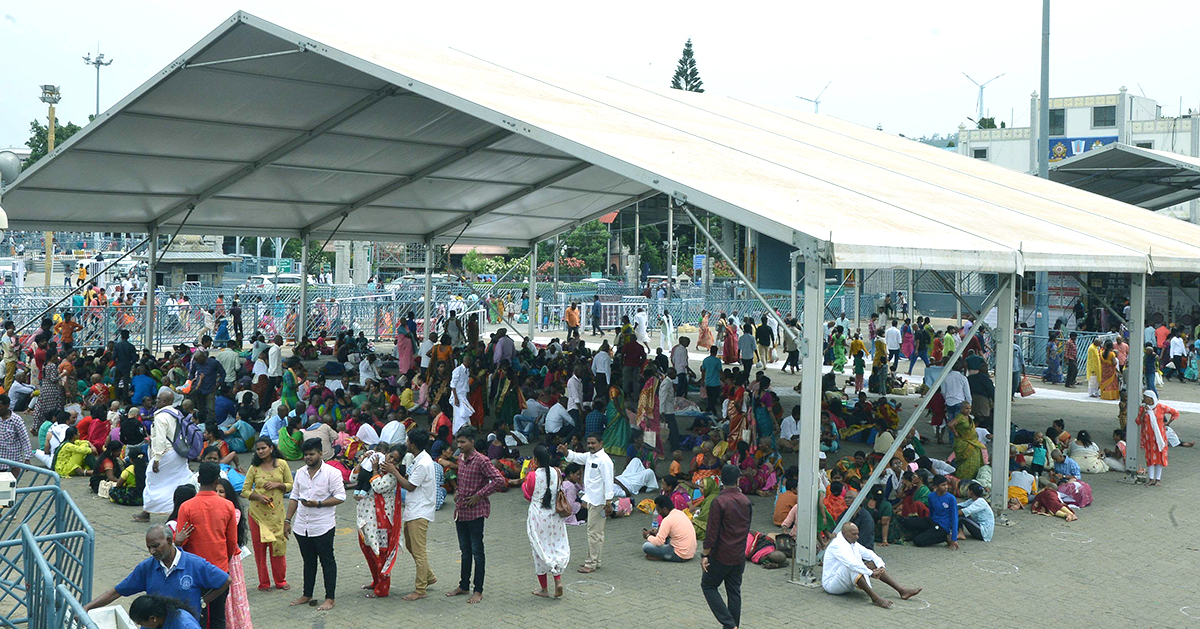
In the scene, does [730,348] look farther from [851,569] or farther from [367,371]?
[851,569]

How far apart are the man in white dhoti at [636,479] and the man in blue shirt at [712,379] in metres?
4.64

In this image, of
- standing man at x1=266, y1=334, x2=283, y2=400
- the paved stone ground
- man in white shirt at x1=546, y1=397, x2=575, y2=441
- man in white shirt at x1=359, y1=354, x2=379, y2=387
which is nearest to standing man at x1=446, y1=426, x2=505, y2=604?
the paved stone ground

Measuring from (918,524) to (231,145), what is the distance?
40.9 feet

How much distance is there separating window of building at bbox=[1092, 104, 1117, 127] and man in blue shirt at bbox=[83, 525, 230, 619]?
61.5 meters

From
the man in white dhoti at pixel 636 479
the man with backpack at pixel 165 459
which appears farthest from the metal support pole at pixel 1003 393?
the man with backpack at pixel 165 459

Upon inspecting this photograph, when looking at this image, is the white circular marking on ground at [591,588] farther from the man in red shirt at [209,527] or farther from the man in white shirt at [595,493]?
the man in red shirt at [209,527]

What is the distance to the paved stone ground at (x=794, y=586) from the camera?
8.14 metres

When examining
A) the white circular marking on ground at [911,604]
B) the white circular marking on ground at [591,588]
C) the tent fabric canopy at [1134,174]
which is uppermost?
the tent fabric canopy at [1134,174]

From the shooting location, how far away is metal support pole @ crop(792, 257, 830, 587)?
29.7 feet

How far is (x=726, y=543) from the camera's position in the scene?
7.33 metres

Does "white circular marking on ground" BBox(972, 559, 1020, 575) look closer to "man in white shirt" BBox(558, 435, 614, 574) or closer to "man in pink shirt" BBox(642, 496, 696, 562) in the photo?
"man in pink shirt" BBox(642, 496, 696, 562)

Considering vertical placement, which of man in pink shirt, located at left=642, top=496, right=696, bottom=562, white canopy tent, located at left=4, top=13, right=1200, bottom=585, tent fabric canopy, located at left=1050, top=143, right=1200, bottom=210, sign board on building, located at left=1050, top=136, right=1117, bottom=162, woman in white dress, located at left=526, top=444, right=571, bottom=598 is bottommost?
man in pink shirt, located at left=642, top=496, right=696, bottom=562

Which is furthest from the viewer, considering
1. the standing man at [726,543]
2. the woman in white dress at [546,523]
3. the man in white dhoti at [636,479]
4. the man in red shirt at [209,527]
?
the man in white dhoti at [636,479]

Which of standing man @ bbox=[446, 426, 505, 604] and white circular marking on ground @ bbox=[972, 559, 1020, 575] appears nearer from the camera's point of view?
standing man @ bbox=[446, 426, 505, 604]
